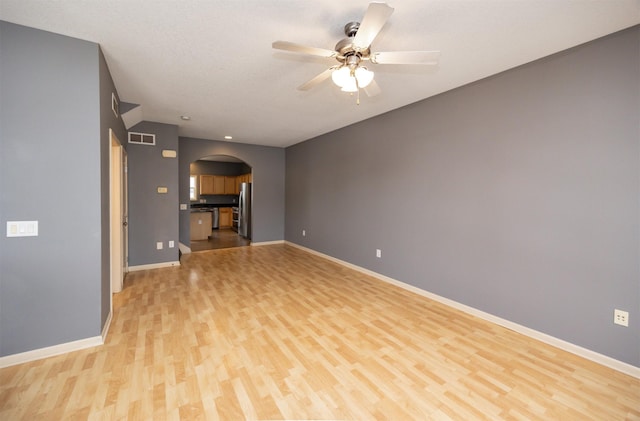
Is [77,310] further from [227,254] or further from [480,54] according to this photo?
[480,54]

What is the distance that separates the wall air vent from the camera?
14.7ft

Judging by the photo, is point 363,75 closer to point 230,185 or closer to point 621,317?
point 621,317

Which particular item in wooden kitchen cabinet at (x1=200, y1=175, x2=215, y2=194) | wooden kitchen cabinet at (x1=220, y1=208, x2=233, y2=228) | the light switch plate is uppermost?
wooden kitchen cabinet at (x1=200, y1=175, x2=215, y2=194)

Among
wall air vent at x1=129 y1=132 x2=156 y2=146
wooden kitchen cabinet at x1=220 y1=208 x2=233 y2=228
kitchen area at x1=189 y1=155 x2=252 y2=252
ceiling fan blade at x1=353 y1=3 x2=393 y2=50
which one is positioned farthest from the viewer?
wooden kitchen cabinet at x1=220 y1=208 x2=233 y2=228

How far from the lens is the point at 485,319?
2.90m

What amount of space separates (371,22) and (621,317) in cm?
290

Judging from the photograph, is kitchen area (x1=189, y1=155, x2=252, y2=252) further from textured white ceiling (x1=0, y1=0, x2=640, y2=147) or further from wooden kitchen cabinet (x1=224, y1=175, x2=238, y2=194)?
textured white ceiling (x1=0, y1=0, x2=640, y2=147)

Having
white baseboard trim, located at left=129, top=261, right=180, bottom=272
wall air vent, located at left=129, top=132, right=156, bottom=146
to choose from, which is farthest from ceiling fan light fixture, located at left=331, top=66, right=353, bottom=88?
white baseboard trim, located at left=129, top=261, right=180, bottom=272

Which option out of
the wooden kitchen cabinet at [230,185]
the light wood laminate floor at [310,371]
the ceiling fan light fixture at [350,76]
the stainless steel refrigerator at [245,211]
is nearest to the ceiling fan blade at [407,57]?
the ceiling fan light fixture at [350,76]

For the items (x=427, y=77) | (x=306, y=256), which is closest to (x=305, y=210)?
(x=306, y=256)

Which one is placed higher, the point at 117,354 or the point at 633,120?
the point at 633,120

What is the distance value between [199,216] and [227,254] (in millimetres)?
2239

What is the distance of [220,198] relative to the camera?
10141mm

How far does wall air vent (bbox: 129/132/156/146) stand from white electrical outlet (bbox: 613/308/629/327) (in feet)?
20.3
